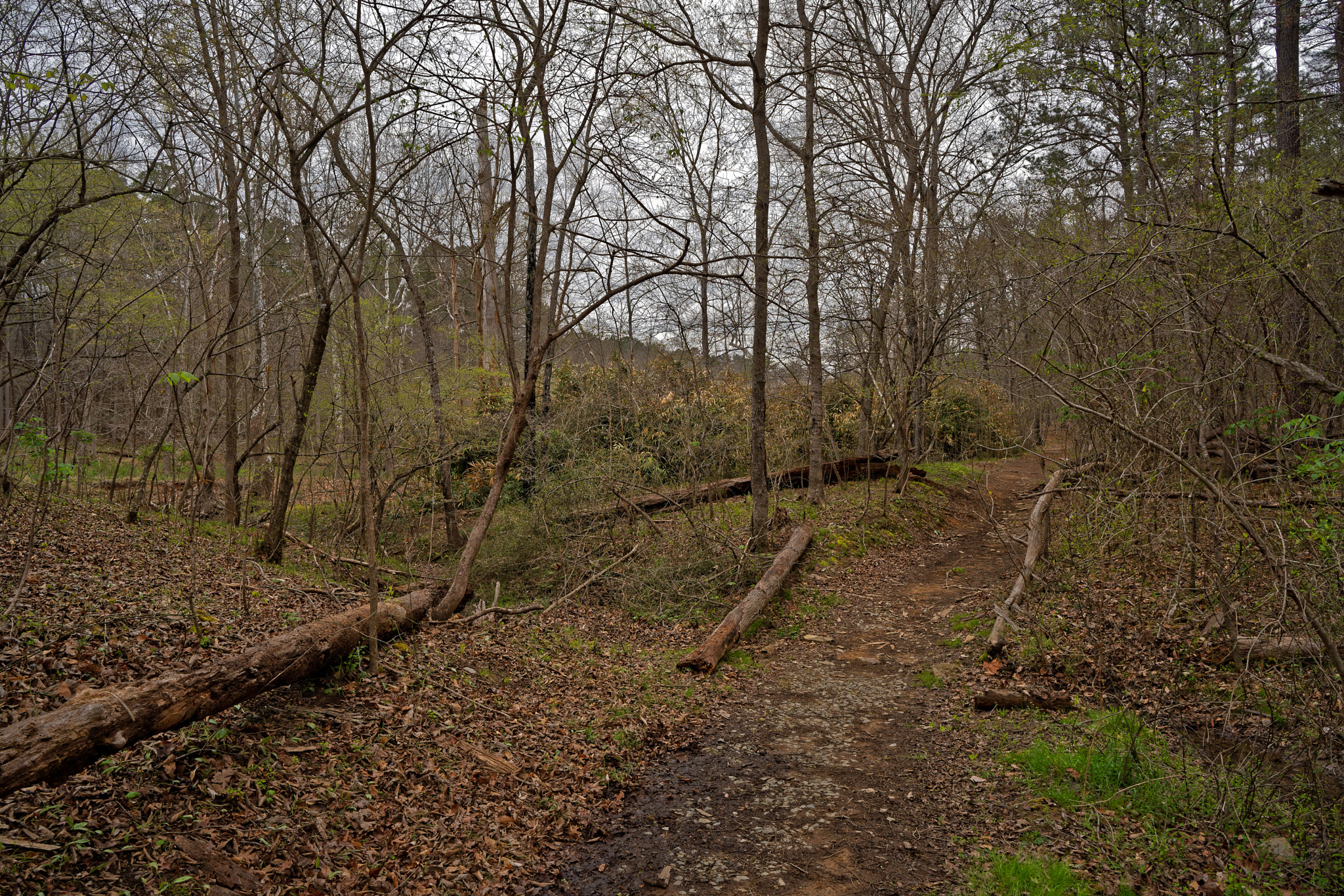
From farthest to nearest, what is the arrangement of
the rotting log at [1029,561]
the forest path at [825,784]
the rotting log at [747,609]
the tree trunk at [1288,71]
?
the tree trunk at [1288,71], the rotting log at [747,609], the rotting log at [1029,561], the forest path at [825,784]

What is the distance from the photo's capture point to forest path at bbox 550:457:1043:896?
3.83 m

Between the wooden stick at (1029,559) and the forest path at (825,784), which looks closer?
the forest path at (825,784)

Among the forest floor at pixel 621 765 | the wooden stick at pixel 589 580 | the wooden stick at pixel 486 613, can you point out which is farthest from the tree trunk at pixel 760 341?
the wooden stick at pixel 486 613

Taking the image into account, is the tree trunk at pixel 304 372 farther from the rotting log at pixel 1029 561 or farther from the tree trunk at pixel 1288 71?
the tree trunk at pixel 1288 71

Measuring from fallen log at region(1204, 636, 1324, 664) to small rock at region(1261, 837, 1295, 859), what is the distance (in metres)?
1.05

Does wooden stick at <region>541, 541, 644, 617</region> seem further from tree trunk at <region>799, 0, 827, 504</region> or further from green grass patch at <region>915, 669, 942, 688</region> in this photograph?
tree trunk at <region>799, 0, 827, 504</region>

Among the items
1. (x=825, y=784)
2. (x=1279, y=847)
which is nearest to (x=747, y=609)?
(x=825, y=784)

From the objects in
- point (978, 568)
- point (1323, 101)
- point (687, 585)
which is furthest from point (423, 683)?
point (1323, 101)

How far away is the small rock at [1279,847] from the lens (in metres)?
3.47

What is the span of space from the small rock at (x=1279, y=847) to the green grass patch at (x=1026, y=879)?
987 mm

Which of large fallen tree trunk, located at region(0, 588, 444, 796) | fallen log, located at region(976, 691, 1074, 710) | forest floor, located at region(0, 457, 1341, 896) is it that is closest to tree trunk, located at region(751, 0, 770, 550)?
forest floor, located at region(0, 457, 1341, 896)

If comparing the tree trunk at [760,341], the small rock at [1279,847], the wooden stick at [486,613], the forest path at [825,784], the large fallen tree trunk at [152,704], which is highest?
the tree trunk at [760,341]

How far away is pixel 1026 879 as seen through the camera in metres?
3.49

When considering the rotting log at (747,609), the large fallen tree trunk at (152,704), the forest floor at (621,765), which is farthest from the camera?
the rotting log at (747,609)
